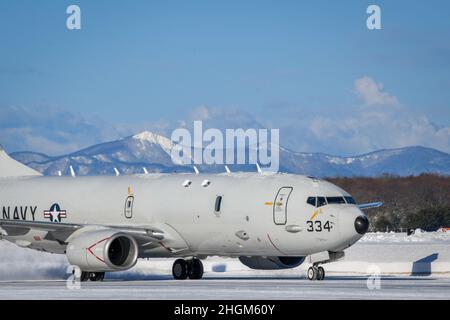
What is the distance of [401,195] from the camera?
140500 millimetres

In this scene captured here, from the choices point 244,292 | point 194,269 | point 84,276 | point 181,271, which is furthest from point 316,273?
point 84,276

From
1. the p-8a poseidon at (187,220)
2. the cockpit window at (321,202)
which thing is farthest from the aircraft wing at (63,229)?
the cockpit window at (321,202)

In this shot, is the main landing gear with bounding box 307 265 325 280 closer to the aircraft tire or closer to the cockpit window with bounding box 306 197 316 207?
the aircraft tire

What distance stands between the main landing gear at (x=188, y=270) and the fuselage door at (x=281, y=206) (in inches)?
230

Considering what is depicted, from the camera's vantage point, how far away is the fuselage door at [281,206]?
4303cm

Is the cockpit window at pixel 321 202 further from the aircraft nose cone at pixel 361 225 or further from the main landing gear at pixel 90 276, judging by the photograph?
the main landing gear at pixel 90 276

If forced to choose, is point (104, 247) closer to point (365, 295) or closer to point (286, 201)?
point (286, 201)

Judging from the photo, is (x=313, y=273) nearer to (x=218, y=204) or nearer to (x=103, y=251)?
(x=218, y=204)

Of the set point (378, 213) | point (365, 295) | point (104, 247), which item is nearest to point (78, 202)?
point (104, 247)

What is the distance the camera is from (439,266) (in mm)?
52656

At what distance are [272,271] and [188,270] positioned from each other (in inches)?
389

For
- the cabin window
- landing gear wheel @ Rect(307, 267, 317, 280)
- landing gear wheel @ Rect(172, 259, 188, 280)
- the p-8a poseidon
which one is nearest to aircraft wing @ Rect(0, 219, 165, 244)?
the p-8a poseidon
